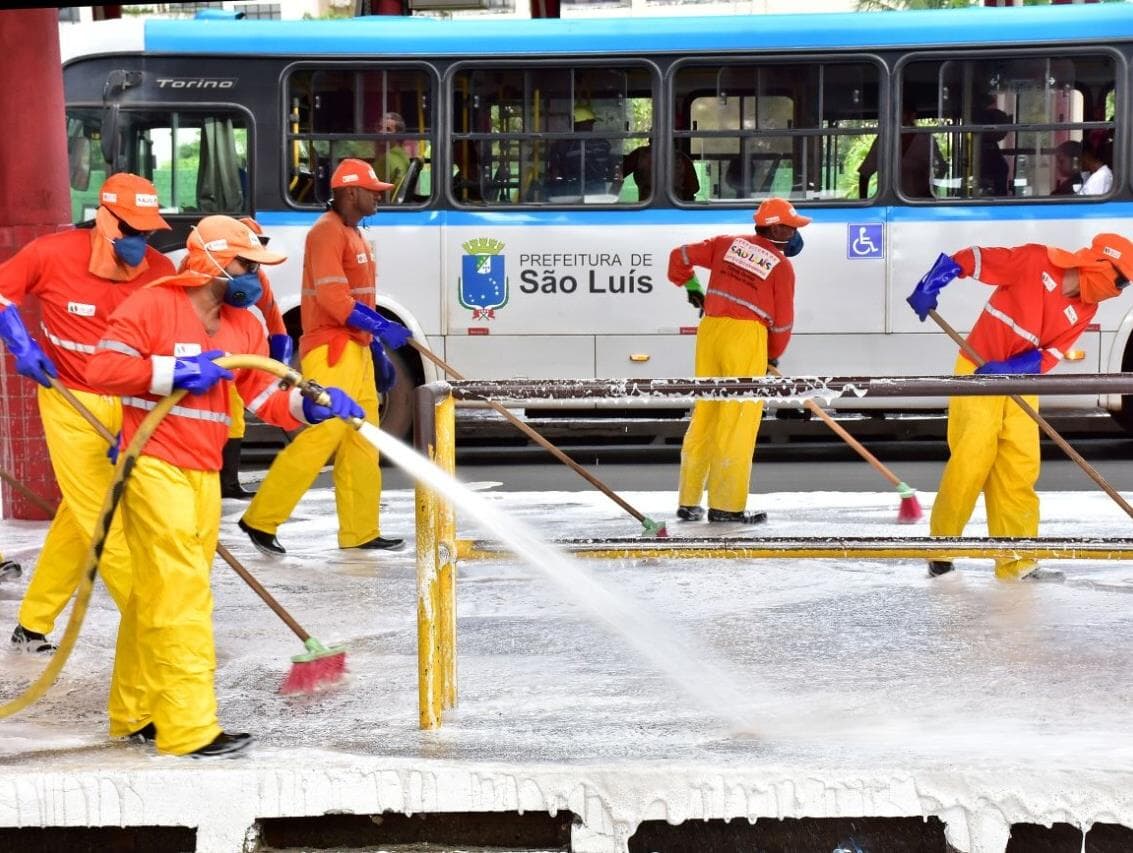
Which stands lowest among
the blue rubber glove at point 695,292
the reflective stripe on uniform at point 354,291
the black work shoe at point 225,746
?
the black work shoe at point 225,746

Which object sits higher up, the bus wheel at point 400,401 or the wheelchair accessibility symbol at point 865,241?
the wheelchair accessibility symbol at point 865,241

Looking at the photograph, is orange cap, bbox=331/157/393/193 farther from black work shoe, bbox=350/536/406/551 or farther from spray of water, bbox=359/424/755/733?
spray of water, bbox=359/424/755/733

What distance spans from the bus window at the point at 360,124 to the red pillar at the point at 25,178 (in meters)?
3.15

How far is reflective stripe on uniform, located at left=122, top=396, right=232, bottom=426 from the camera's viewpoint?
4.73m

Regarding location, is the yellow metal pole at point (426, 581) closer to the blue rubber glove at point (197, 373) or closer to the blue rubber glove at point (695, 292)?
the blue rubber glove at point (197, 373)

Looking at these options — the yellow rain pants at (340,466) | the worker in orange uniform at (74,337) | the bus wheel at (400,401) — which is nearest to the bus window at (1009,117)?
the bus wheel at (400,401)

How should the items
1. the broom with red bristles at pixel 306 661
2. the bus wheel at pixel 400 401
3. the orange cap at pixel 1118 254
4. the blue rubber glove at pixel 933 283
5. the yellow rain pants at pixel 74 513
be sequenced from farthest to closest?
the bus wheel at pixel 400 401, the blue rubber glove at pixel 933 283, the orange cap at pixel 1118 254, the yellow rain pants at pixel 74 513, the broom with red bristles at pixel 306 661

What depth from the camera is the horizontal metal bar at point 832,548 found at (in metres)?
4.88

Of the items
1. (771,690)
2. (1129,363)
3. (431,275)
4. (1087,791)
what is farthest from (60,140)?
(1129,363)

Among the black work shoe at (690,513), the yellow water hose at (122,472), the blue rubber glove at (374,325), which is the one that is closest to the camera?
the yellow water hose at (122,472)

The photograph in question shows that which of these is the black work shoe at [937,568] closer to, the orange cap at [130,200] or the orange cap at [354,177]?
the orange cap at [354,177]

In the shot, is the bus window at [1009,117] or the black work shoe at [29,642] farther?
the bus window at [1009,117]

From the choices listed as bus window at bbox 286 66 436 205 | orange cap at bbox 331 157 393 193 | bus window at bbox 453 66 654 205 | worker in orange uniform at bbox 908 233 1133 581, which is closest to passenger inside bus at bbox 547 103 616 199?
bus window at bbox 453 66 654 205

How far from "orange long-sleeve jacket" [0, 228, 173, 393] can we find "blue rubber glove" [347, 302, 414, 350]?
5.79 ft
